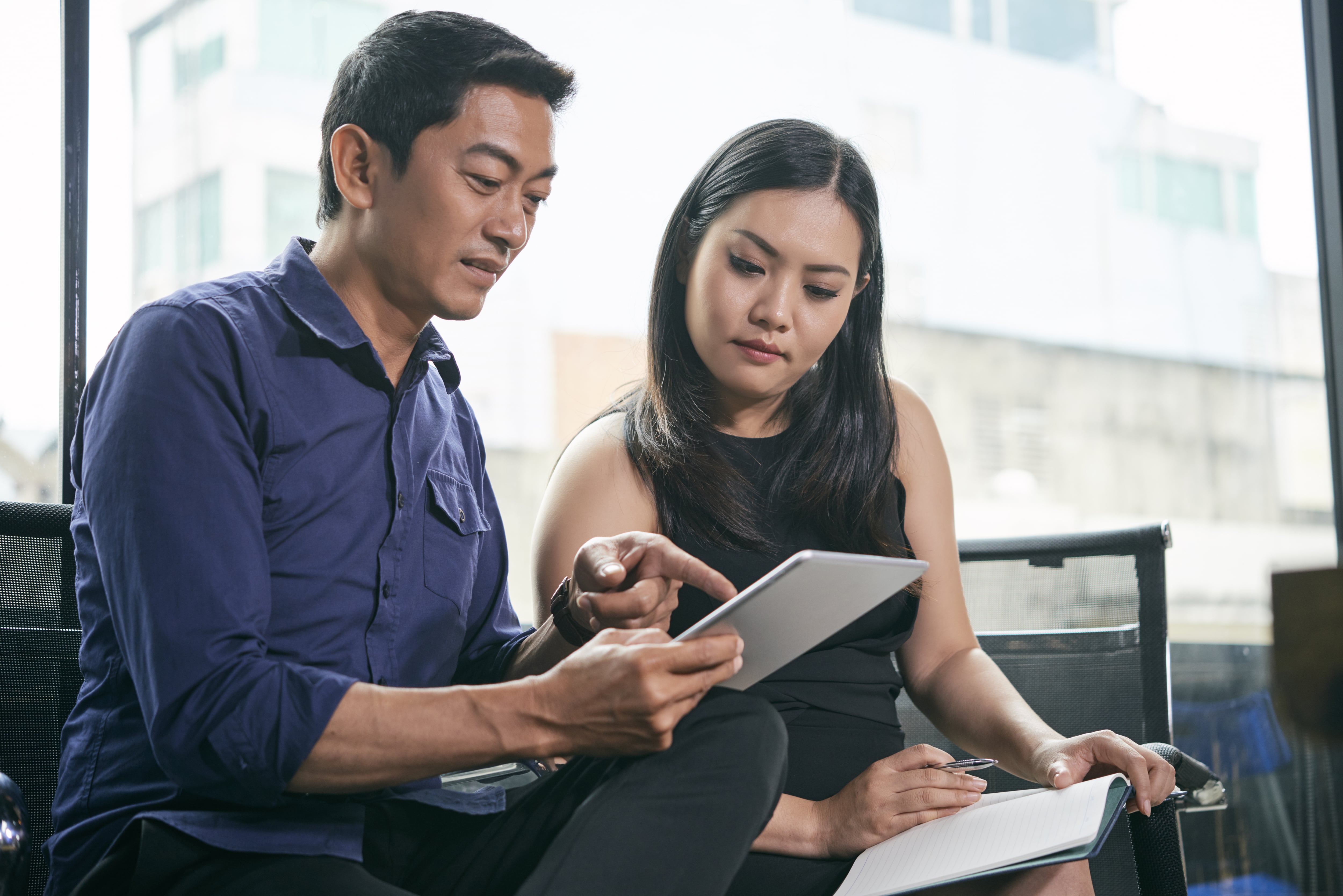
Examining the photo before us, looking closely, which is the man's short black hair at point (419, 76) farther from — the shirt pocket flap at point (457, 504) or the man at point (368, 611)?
the shirt pocket flap at point (457, 504)

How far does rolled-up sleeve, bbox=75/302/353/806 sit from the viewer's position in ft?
2.67

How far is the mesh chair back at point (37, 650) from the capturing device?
1212 millimetres

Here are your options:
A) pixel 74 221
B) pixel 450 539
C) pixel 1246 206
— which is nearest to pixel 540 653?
pixel 450 539

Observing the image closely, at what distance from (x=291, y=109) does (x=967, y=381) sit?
1662mm

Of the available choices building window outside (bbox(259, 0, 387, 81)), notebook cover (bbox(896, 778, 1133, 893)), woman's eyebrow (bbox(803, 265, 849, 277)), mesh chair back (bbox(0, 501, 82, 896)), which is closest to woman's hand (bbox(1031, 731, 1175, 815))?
notebook cover (bbox(896, 778, 1133, 893))

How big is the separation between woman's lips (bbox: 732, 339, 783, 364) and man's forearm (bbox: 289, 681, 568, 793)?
2.15 ft

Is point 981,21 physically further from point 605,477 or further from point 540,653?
point 540,653

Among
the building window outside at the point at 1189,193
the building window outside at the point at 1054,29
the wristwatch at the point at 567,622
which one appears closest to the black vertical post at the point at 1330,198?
the building window outside at the point at 1189,193

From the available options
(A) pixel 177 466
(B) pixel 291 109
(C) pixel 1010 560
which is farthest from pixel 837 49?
(A) pixel 177 466

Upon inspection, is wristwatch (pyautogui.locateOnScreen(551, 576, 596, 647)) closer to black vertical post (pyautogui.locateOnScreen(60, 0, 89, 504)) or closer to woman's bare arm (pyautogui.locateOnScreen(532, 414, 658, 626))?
woman's bare arm (pyautogui.locateOnScreen(532, 414, 658, 626))

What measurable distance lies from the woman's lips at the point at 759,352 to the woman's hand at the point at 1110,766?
1.87 ft

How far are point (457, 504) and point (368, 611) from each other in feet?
0.63

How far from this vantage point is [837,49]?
2.56m

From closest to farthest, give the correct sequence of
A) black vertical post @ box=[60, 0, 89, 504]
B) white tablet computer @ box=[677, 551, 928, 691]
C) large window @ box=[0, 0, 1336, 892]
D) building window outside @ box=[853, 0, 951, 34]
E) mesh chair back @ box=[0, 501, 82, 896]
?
white tablet computer @ box=[677, 551, 928, 691] < mesh chair back @ box=[0, 501, 82, 896] < black vertical post @ box=[60, 0, 89, 504] < large window @ box=[0, 0, 1336, 892] < building window outside @ box=[853, 0, 951, 34]
